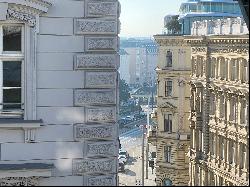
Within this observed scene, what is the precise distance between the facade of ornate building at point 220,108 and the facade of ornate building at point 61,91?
58.6 feet

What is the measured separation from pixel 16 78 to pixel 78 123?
133cm

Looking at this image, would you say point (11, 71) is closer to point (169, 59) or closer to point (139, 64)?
point (169, 59)

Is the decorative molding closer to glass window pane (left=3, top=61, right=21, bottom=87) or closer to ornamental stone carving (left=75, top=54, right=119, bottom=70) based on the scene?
glass window pane (left=3, top=61, right=21, bottom=87)

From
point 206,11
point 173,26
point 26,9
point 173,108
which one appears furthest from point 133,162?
point 26,9

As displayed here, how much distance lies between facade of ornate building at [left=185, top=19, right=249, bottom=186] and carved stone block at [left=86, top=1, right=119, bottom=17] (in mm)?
18325

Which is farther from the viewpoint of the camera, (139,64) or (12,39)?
(139,64)

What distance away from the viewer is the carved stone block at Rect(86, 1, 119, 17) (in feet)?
33.4

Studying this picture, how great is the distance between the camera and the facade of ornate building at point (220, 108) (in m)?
30.0

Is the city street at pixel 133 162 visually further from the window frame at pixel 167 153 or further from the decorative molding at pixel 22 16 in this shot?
the decorative molding at pixel 22 16

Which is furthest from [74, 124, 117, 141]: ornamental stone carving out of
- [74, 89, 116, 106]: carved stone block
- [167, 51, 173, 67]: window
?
[167, 51, 173, 67]: window

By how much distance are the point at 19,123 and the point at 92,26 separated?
209 centimetres

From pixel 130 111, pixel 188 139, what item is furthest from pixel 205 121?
pixel 130 111

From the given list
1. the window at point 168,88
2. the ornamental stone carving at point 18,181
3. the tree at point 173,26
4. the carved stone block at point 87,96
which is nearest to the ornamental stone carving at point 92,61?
the carved stone block at point 87,96

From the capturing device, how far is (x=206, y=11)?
4612 centimetres
